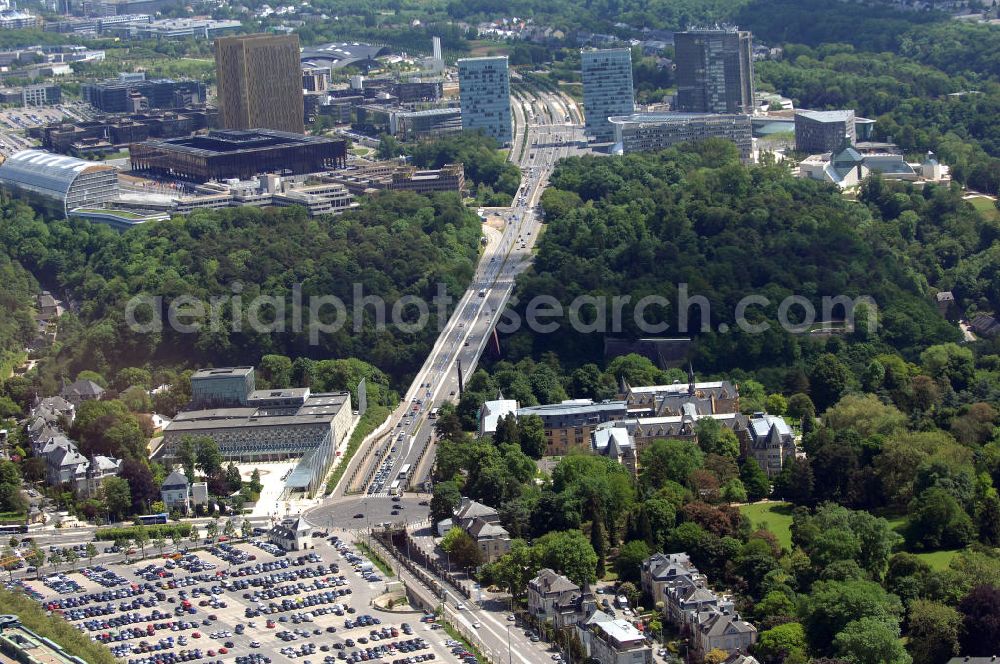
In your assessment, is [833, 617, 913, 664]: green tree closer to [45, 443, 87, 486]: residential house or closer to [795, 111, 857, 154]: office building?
[45, 443, 87, 486]: residential house

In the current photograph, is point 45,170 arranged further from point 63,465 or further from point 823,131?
point 63,465

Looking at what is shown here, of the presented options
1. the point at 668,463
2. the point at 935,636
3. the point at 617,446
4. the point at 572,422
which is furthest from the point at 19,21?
the point at 935,636

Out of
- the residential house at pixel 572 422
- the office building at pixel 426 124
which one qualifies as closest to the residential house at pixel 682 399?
the residential house at pixel 572 422

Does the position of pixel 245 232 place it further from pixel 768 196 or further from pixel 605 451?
pixel 605 451

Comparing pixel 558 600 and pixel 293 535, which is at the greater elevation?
pixel 558 600

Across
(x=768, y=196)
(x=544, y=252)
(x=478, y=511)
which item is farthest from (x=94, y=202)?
(x=478, y=511)

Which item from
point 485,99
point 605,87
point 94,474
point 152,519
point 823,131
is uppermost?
point 605,87
